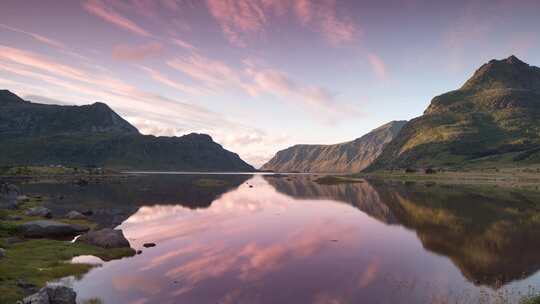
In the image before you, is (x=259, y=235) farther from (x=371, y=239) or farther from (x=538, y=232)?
(x=538, y=232)

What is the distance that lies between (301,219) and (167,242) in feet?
104

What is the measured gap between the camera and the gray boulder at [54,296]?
70.7ft

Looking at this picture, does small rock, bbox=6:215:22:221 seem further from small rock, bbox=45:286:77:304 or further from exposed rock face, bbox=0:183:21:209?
small rock, bbox=45:286:77:304

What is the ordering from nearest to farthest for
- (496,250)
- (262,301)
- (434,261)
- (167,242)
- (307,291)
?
(262,301) < (307,291) < (434,261) < (496,250) < (167,242)

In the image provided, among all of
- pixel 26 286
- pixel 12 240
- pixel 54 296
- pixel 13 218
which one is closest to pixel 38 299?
pixel 54 296

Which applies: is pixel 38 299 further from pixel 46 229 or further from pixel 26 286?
pixel 46 229

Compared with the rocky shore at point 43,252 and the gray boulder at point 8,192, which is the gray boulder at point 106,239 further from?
the gray boulder at point 8,192

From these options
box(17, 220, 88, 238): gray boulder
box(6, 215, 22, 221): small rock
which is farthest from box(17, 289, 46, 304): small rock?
box(6, 215, 22, 221): small rock

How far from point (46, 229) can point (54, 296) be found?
32395mm

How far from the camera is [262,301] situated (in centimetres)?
2653

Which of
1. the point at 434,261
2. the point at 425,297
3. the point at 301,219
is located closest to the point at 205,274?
the point at 425,297

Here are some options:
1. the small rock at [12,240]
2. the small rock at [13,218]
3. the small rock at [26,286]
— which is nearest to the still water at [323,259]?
the small rock at [26,286]

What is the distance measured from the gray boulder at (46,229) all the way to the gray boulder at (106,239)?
277 inches

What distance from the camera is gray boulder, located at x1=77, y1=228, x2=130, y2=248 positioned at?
144ft
